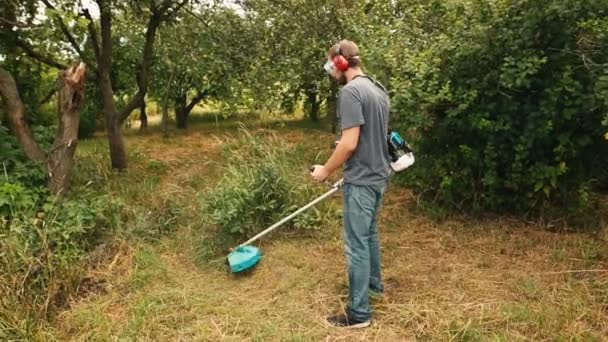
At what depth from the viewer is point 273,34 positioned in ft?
20.4

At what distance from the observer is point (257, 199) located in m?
4.32

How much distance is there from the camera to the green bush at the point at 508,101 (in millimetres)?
3541

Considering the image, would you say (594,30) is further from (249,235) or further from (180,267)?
(180,267)

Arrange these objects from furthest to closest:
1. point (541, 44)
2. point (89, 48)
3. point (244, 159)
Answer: point (89, 48)
point (244, 159)
point (541, 44)

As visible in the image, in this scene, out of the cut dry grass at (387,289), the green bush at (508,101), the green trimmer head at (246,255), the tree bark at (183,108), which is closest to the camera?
the cut dry grass at (387,289)

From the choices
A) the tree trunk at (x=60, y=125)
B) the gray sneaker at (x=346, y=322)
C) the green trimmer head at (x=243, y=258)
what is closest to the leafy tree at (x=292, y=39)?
the tree trunk at (x=60, y=125)

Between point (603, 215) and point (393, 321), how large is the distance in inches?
95.3

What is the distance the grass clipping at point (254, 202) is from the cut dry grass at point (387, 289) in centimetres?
15

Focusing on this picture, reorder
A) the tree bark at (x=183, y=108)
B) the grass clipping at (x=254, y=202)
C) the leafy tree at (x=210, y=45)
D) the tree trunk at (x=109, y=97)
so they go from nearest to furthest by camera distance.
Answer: the grass clipping at (x=254, y=202)
the tree trunk at (x=109, y=97)
the leafy tree at (x=210, y=45)
the tree bark at (x=183, y=108)

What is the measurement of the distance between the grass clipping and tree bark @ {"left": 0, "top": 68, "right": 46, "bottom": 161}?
1.58 m

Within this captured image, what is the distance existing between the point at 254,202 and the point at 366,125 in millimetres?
1758

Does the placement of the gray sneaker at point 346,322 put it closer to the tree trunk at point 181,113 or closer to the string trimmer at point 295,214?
the string trimmer at point 295,214

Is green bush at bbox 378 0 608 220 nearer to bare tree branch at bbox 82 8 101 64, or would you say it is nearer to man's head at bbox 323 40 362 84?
man's head at bbox 323 40 362 84

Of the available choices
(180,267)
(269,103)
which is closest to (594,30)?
(180,267)
